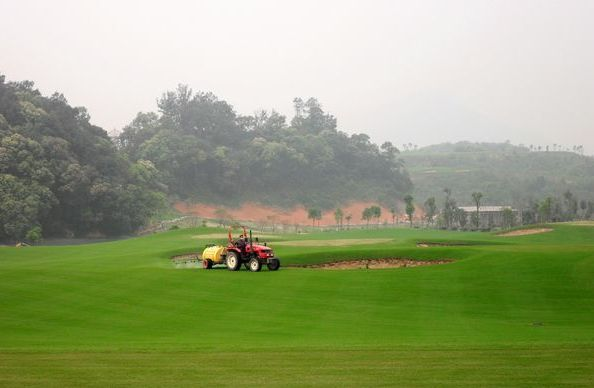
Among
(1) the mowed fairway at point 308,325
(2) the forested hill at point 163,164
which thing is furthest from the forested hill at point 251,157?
(1) the mowed fairway at point 308,325

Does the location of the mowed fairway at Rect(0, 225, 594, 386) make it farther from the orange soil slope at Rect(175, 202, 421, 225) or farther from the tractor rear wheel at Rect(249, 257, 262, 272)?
the orange soil slope at Rect(175, 202, 421, 225)

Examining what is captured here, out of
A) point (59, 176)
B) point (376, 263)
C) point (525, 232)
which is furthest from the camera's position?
point (59, 176)

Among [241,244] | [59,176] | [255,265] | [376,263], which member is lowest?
[376,263]

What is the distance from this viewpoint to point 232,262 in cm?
3412

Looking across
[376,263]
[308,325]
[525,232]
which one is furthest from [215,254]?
[525,232]

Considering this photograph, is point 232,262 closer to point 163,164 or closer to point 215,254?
point 215,254

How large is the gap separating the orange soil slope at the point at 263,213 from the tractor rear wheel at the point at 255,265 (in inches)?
3313

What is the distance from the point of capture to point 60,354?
15211 millimetres

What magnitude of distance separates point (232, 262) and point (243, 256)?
23.7 inches

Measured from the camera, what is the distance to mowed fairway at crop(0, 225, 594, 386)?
1345cm

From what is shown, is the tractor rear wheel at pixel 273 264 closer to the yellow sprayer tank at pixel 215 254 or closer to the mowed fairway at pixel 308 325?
the mowed fairway at pixel 308 325

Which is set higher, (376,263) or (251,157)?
(251,157)

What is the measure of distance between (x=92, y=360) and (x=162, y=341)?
10.4ft

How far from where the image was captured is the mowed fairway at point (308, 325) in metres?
13.4
